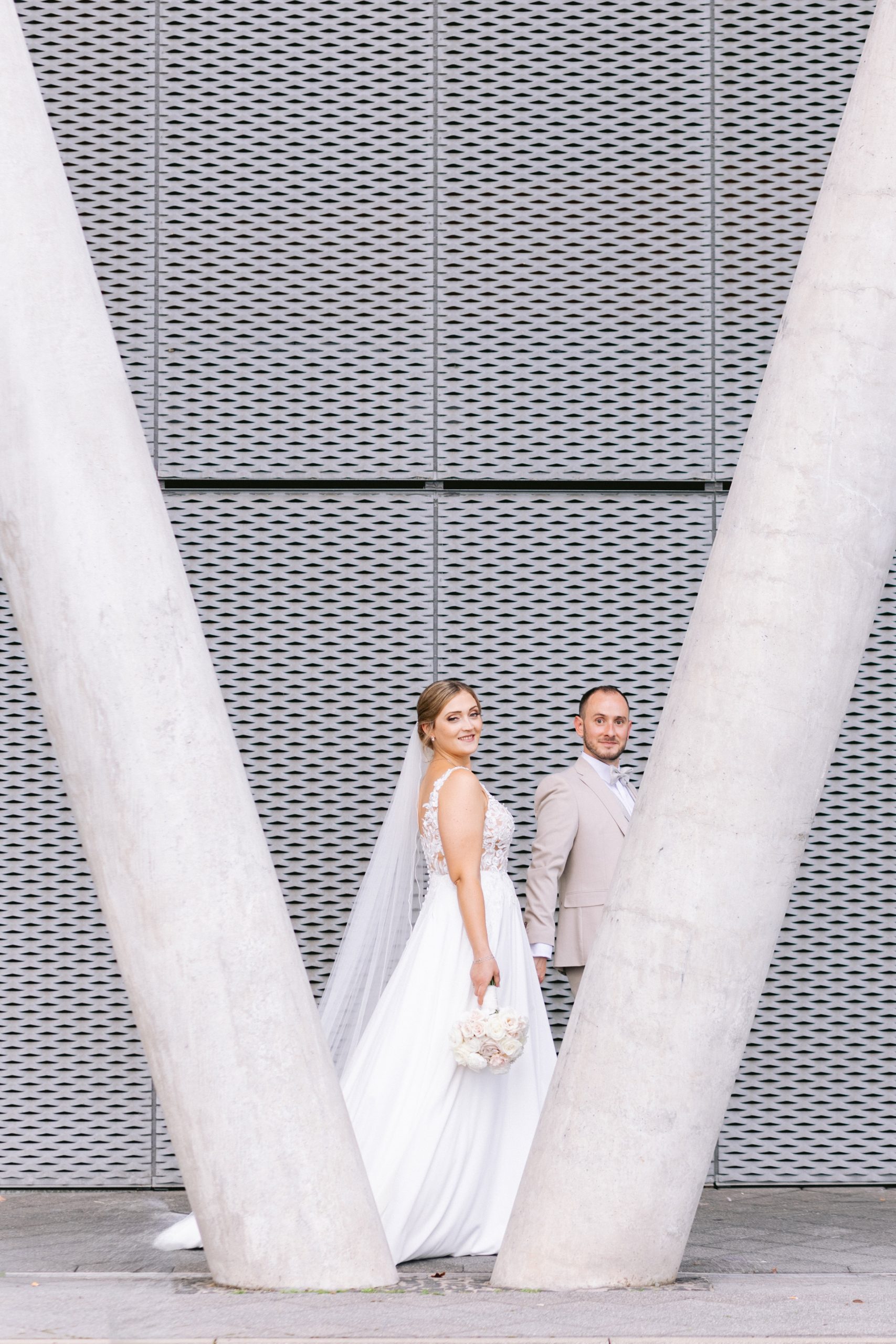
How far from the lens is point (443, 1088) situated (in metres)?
4.79

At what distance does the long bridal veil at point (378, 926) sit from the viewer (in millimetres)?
5074

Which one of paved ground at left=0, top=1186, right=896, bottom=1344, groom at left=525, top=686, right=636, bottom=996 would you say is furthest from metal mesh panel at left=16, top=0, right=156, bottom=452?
paved ground at left=0, top=1186, right=896, bottom=1344

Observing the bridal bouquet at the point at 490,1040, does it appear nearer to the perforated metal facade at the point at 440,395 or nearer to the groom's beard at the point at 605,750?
the groom's beard at the point at 605,750

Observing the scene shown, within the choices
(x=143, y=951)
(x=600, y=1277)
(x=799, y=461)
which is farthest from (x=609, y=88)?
(x=600, y=1277)

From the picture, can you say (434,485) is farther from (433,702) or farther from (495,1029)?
(495,1029)

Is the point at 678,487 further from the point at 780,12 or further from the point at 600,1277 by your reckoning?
the point at 600,1277

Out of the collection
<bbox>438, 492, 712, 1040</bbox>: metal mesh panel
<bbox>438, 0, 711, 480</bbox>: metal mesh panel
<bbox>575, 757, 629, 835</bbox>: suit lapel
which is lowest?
<bbox>575, 757, 629, 835</bbox>: suit lapel

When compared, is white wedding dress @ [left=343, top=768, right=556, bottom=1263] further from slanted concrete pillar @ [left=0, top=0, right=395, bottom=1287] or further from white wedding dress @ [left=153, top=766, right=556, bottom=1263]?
slanted concrete pillar @ [left=0, top=0, right=395, bottom=1287]

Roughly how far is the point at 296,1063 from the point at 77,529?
1.63 metres

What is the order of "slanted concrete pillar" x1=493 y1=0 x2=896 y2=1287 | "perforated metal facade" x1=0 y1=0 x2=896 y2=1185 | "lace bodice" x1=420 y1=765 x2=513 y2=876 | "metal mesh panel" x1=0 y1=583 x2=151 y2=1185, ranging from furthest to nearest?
"perforated metal facade" x1=0 y1=0 x2=896 y2=1185 → "metal mesh panel" x1=0 y1=583 x2=151 y2=1185 → "lace bodice" x1=420 y1=765 x2=513 y2=876 → "slanted concrete pillar" x1=493 y1=0 x2=896 y2=1287

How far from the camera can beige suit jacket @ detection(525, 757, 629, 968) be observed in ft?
17.9

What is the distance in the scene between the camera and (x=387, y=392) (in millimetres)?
6512

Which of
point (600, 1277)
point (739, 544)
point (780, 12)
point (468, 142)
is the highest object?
point (780, 12)

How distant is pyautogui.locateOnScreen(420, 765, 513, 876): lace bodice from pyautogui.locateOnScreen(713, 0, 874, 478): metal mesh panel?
8.21 ft
